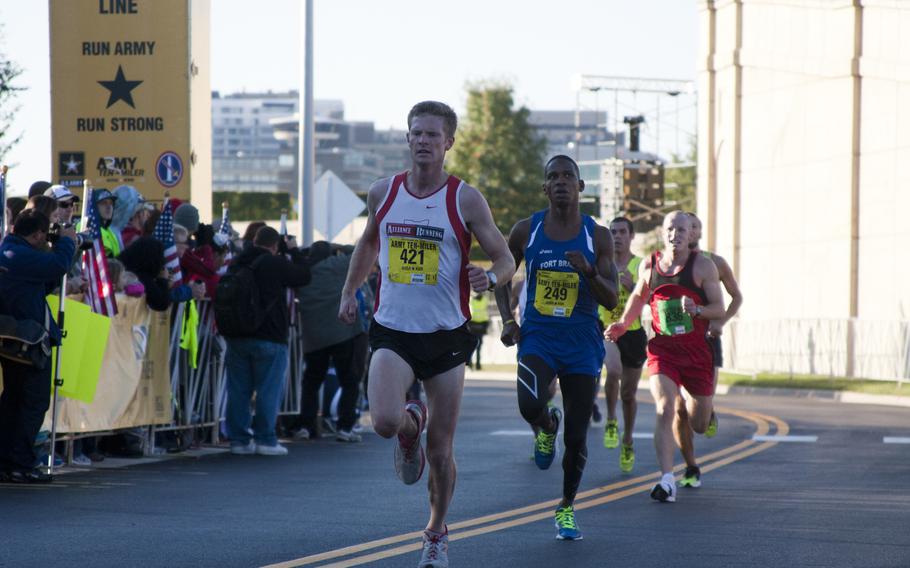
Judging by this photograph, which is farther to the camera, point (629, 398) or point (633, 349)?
point (633, 349)

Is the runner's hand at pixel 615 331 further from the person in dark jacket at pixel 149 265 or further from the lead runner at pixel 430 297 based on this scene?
the person in dark jacket at pixel 149 265

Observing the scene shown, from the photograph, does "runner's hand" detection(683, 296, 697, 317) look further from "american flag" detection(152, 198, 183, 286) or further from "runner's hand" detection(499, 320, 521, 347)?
"american flag" detection(152, 198, 183, 286)

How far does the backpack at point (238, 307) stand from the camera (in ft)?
48.0

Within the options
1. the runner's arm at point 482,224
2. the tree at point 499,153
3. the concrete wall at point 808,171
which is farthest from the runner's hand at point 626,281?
the tree at point 499,153

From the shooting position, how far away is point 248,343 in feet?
48.5

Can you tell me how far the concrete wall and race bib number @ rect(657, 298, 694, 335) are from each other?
739 inches

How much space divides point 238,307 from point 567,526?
6276 millimetres

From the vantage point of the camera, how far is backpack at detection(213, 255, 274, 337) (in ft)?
48.0

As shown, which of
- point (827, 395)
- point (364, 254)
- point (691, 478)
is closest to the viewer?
point (364, 254)

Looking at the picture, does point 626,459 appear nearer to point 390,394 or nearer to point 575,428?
point 575,428

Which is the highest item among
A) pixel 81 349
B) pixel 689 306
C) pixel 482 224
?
pixel 482 224

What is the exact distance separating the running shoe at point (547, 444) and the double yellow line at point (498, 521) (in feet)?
1.32

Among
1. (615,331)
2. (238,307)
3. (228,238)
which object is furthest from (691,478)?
(228,238)

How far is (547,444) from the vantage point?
9773 millimetres
